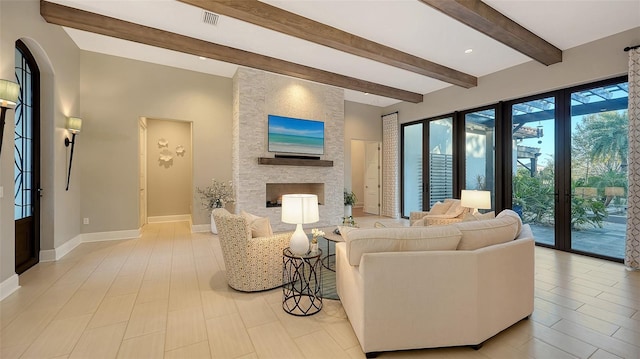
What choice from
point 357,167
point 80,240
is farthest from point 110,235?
point 357,167

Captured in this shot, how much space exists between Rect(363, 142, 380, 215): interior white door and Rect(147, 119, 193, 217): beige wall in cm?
519

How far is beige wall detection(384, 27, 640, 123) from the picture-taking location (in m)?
3.89

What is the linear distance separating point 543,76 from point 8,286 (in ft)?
25.3

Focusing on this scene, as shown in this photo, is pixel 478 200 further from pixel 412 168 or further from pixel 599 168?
pixel 412 168

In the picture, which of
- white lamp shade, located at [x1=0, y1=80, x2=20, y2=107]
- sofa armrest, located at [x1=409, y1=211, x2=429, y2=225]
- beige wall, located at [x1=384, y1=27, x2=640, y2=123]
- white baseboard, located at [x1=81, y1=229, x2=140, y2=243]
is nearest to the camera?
white lamp shade, located at [x1=0, y1=80, x2=20, y2=107]

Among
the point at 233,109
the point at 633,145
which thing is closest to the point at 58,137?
the point at 233,109

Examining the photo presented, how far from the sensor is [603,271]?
3541 mm

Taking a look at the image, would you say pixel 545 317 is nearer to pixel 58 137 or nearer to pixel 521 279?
pixel 521 279

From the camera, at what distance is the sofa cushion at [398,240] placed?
1.87 metres

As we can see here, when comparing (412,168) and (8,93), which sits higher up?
(8,93)

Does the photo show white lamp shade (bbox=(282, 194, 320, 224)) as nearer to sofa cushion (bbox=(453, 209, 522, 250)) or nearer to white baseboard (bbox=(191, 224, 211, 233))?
sofa cushion (bbox=(453, 209, 522, 250))

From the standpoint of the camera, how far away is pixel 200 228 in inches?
229

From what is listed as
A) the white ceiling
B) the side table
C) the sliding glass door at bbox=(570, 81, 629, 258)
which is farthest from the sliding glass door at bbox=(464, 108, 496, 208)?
the side table

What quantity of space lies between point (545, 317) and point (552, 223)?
→ 313cm
